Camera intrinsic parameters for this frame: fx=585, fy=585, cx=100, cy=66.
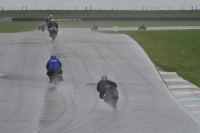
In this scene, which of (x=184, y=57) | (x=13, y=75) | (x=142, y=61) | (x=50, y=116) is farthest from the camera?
(x=184, y=57)

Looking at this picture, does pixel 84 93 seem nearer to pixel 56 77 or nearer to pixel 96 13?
pixel 56 77

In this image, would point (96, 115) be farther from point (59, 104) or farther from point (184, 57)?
point (184, 57)

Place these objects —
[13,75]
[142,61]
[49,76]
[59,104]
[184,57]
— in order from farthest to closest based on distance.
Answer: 1. [184,57]
2. [142,61]
3. [13,75]
4. [49,76]
5. [59,104]

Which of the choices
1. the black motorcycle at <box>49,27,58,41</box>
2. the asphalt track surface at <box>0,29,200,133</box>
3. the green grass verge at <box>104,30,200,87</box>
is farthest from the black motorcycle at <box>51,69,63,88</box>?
the black motorcycle at <box>49,27,58,41</box>

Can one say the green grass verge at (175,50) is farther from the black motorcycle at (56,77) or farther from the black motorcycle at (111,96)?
the black motorcycle at (111,96)

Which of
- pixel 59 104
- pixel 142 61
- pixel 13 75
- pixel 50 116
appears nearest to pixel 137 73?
pixel 142 61

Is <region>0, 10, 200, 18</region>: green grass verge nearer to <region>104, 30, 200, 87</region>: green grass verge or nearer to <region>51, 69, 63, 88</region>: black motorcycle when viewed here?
<region>104, 30, 200, 87</region>: green grass verge

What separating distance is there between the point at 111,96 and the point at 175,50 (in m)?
16.6

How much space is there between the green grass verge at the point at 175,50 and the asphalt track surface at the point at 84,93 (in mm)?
982

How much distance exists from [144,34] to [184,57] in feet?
38.9

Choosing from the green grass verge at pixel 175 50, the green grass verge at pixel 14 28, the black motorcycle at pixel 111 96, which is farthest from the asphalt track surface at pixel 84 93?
the green grass verge at pixel 14 28

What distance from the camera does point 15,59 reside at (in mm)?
33062

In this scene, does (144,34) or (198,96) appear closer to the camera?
(198,96)

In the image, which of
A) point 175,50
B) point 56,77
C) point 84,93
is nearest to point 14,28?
point 175,50
